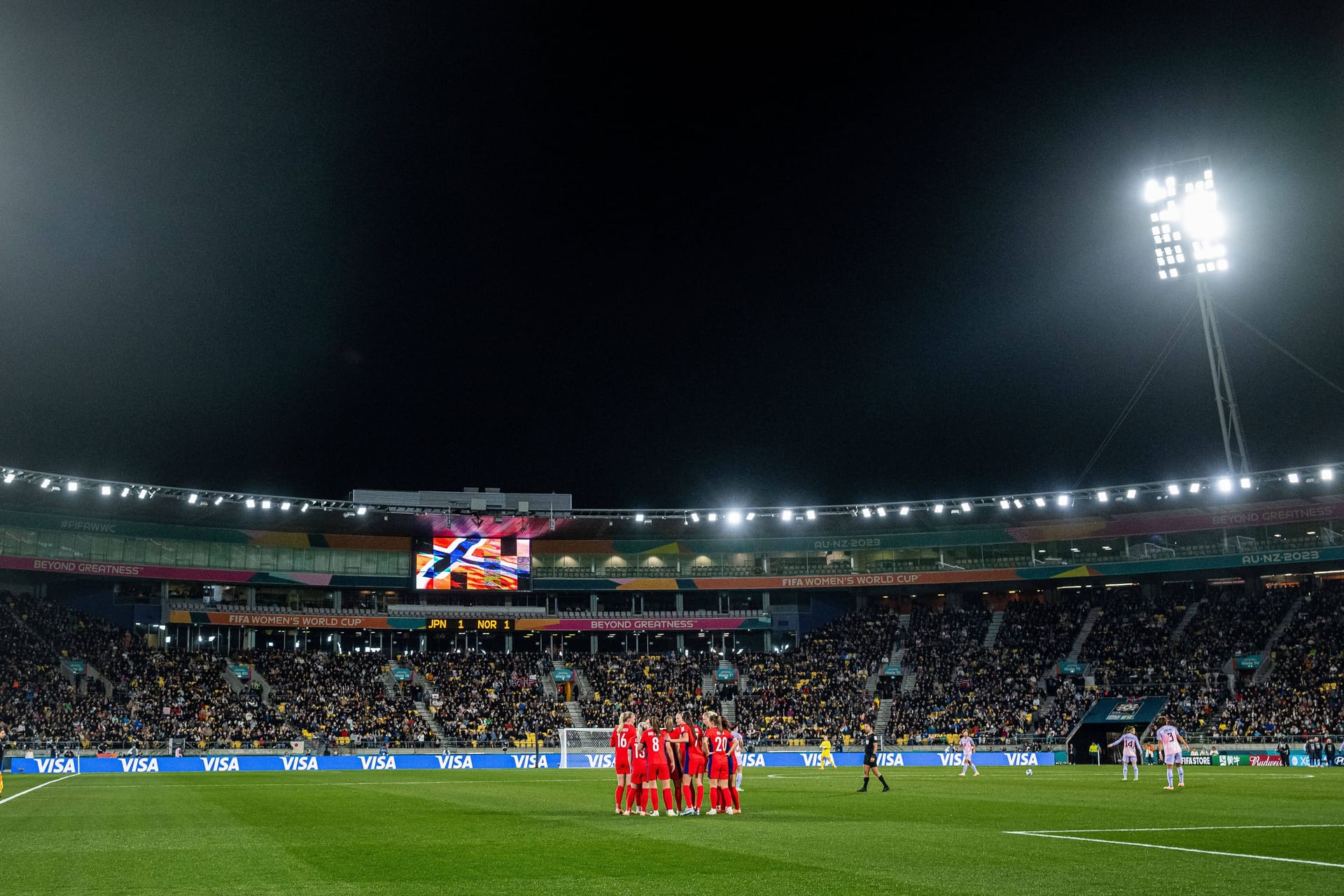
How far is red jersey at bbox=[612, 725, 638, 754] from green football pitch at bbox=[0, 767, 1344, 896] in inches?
48.4

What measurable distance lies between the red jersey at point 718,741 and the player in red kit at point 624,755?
139cm

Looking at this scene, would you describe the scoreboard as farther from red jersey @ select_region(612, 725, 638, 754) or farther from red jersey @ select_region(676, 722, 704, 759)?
red jersey @ select_region(676, 722, 704, 759)

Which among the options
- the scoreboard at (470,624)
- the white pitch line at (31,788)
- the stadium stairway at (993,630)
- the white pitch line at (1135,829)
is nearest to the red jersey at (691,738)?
the white pitch line at (1135,829)

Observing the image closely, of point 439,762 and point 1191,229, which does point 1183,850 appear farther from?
point 439,762

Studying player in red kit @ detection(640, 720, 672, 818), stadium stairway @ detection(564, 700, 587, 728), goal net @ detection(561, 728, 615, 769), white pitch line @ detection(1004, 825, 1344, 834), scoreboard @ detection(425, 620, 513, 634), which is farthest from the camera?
scoreboard @ detection(425, 620, 513, 634)

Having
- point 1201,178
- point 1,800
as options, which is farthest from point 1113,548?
point 1,800

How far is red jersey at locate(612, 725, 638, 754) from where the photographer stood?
773 inches

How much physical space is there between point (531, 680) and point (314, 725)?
50.3ft

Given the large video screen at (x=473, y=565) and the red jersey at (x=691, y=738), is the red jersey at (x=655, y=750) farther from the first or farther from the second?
the large video screen at (x=473, y=565)

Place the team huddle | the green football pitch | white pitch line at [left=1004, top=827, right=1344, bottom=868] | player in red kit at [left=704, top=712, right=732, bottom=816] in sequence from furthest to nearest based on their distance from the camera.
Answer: player in red kit at [left=704, top=712, right=732, bottom=816] < the team huddle < white pitch line at [left=1004, top=827, right=1344, bottom=868] < the green football pitch

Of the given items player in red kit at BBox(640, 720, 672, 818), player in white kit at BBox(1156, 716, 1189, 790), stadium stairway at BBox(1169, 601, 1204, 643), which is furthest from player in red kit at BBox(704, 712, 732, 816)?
stadium stairway at BBox(1169, 601, 1204, 643)

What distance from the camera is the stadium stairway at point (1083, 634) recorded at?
69250 millimetres

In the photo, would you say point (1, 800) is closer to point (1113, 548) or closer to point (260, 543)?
point (260, 543)

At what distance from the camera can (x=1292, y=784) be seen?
30.9 metres
